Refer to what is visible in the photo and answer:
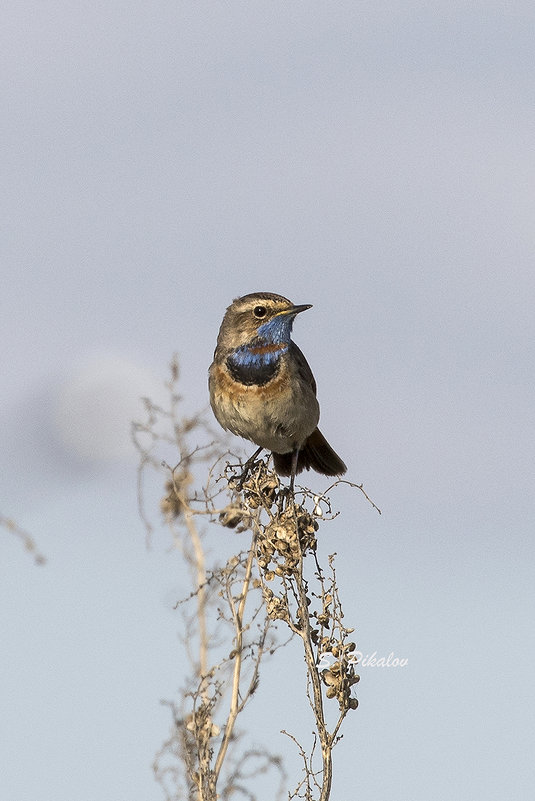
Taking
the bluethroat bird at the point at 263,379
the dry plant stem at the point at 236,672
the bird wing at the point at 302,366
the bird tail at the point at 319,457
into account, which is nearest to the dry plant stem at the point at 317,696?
the dry plant stem at the point at 236,672

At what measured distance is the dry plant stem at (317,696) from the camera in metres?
5.50

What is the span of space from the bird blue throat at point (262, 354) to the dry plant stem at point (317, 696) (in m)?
3.17

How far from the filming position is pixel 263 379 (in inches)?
359

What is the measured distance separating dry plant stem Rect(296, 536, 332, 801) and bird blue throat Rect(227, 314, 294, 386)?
3.17 meters

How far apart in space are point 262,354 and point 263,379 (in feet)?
A: 0.75

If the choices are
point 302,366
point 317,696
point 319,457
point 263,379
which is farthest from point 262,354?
point 317,696

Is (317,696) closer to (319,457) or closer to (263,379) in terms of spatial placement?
(263,379)

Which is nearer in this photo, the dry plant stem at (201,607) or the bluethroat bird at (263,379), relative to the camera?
the dry plant stem at (201,607)

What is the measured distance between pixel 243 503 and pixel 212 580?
1.51m

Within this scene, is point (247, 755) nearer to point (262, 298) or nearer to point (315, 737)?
point (315, 737)

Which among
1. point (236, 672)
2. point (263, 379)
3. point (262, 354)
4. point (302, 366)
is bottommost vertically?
point (236, 672)

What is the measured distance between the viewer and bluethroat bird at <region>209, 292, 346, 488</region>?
9078 mm

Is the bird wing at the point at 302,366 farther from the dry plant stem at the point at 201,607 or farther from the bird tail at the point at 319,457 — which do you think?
the dry plant stem at the point at 201,607

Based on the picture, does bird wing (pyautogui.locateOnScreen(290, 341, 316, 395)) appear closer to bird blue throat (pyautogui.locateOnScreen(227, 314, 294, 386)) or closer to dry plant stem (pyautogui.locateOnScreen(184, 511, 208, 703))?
bird blue throat (pyautogui.locateOnScreen(227, 314, 294, 386))
